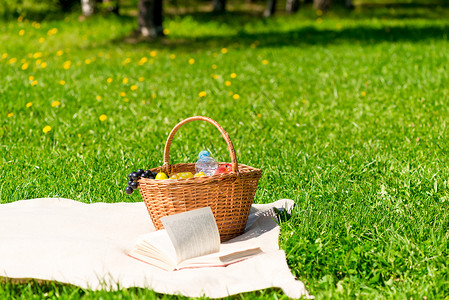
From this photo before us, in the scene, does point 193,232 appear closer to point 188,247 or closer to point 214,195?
point 188,247

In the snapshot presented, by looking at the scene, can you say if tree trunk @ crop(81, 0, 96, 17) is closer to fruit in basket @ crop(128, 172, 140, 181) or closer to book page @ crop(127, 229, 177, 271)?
fruit in basket @ crop(128, 172, 140, 181)

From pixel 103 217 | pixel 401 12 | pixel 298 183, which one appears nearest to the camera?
pixel 103 217

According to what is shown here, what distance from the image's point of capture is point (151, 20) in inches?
445

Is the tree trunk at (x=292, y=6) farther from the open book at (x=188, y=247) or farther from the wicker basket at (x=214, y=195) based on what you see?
the open book at (x=188, y=247)

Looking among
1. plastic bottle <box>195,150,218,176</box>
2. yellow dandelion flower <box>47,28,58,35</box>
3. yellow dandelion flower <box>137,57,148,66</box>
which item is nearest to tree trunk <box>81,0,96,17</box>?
yellow dandelion flower <box>47,28,58,35</box>

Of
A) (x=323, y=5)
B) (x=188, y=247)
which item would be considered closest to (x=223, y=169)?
(x=188, y=247)

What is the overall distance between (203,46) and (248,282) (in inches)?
348

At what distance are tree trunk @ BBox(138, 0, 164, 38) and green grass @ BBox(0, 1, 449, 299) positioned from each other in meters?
0.69

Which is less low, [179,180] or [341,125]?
[179,180]

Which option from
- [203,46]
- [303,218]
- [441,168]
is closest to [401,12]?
[203,46]

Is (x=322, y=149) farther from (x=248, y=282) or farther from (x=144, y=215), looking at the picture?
(x=248, y=282)

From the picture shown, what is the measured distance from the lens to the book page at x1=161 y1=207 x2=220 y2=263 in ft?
8.71

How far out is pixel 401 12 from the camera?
17703mm

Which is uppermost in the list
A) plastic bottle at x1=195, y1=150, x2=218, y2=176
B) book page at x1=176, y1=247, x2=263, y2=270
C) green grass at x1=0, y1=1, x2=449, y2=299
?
plastic bottle at x1=195, y1=150, x2=218, y2=176
